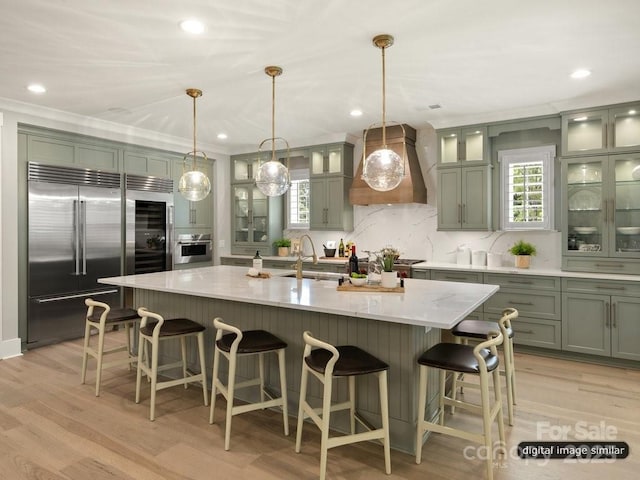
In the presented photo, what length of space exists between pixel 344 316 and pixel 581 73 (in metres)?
2.99

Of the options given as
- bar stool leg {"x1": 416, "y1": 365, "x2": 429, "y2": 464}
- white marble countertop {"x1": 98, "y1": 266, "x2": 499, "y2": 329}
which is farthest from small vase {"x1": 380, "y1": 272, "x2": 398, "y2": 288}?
bar stool leg {"x1": 416, "y1": 365, "x2": 429, "y2": 464}

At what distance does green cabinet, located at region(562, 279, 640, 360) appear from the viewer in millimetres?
4023

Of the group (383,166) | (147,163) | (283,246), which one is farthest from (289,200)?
(383,166)

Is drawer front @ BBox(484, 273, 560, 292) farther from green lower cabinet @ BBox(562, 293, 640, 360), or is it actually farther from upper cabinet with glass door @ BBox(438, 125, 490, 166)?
upper cabinet with glass door @ BBox(438, 125, 490, 166)

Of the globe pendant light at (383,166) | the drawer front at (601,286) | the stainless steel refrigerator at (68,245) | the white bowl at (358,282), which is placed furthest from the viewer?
the stainless steel refrigerator at (68,245)

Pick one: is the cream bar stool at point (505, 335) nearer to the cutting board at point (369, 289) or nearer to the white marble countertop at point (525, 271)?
the cutting board at point (369, 289)

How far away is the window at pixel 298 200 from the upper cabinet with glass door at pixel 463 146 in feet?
7.65

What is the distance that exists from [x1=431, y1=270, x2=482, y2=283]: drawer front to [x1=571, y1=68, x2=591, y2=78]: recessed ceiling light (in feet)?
7.07

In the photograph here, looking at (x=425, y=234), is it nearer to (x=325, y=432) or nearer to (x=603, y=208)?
(x=603, y=208)

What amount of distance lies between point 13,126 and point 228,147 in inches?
121

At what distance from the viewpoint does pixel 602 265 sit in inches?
170

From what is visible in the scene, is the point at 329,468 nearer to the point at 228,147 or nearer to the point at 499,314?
the point at 499,314

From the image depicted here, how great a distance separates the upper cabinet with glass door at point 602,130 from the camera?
417cm

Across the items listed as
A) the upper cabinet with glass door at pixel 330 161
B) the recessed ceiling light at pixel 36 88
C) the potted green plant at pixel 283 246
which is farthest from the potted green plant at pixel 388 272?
the potted green plant at pixel 283 246
